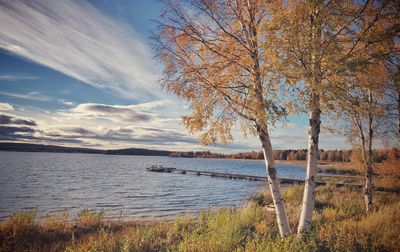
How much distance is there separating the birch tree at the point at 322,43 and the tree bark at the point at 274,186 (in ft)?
5.87

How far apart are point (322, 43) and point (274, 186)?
4294 mm

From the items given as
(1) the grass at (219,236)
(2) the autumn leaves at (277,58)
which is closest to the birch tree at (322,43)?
(2) the autumn leaves at (277,58)

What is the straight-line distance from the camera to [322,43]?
7.03 m

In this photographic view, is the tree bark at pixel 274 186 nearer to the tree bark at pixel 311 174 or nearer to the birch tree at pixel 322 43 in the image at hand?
the tree bark at pixel 311 174

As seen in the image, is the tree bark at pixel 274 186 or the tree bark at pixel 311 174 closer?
the tree bark at pixel 311 174

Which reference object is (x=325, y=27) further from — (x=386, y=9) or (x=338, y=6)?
(x=386, y=9)

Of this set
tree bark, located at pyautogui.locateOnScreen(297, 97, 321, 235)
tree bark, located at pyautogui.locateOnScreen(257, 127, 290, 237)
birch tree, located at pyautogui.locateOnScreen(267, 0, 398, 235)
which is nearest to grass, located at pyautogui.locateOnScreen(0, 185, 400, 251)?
tree bark, located at pyautogui.locateOnScreen(297, 97, 321, 235)

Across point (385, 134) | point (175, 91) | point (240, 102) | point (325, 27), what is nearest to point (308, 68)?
point (325, 27)

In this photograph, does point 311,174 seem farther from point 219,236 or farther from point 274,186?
point 219,236

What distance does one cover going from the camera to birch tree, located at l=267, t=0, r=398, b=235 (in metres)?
6.41

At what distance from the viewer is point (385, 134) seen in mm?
13484

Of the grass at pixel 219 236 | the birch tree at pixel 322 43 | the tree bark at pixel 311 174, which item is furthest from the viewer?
the tree bark at pixel 311 174

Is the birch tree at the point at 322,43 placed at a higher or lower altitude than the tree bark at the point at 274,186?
higher

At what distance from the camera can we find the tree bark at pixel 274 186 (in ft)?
25.4
